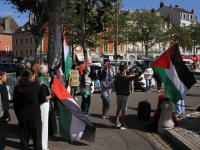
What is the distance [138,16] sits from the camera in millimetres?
61375

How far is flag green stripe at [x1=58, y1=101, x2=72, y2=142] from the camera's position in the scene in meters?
7.27

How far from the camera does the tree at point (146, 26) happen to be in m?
60.5

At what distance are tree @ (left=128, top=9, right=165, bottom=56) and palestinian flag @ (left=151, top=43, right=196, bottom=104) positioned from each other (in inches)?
2009

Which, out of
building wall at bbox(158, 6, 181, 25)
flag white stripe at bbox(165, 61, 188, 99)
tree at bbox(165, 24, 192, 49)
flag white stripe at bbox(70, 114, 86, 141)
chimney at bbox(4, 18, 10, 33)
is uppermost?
building wall at bbox(158, 6, 181, 25)

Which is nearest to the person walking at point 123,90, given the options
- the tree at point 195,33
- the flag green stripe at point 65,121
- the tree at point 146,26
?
the flag green stripe at point 65,121

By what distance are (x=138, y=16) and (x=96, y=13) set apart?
114 feet

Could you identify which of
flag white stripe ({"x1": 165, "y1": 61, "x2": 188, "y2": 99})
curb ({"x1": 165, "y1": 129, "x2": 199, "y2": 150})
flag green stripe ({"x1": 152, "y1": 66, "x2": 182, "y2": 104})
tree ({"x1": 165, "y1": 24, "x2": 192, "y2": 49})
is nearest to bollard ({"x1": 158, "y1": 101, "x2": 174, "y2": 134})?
curb ({"x1": 165, "y1": 129, "x2": 199, "y2": 150})

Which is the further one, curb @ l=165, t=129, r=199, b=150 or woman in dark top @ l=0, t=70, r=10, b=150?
curb @ l=165, t=129, r=199, b=150

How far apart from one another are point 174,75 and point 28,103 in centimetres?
431

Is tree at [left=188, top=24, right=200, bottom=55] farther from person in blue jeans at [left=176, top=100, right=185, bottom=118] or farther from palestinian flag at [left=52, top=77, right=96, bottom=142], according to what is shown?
palestinian flag at [left=52, top=77, right=96, bottom=142]

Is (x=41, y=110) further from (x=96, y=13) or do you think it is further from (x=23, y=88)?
(x=96, y=13)

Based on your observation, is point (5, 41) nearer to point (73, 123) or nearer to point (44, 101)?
point (73, 123)

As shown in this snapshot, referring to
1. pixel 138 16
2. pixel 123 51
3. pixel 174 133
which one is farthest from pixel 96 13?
pixel 123 51

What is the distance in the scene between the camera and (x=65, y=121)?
7.32 m
